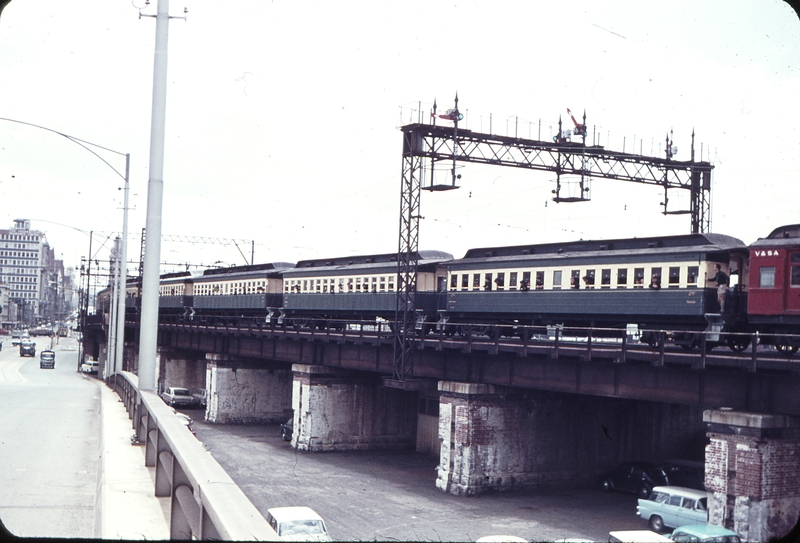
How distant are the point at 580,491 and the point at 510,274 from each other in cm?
882

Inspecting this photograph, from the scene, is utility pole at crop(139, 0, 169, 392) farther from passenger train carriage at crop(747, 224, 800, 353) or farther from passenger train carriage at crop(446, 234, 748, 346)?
passenger train carriage at crop(446, 234, 748, 346)

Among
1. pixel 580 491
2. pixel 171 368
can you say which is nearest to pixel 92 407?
pixel 580 491

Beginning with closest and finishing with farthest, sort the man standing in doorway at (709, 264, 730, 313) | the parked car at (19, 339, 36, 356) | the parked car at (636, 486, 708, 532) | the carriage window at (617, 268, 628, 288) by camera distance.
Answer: the parked car at (636, 486, 708, 532)
the man standing in doorway at (709, 264, 730, 313)
the carriage window at (617, 268, 628, 288)
the parked car at (19, 339, 36, 356)

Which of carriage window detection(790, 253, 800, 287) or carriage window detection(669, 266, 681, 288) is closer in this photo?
carriage window detection(790, 253, 800, 287)

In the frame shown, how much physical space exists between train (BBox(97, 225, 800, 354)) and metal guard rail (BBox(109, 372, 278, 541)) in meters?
13.8

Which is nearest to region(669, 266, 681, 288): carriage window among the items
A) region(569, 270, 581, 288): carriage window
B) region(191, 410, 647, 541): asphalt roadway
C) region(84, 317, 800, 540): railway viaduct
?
region(84, 317, 800, 540): railway viaduct

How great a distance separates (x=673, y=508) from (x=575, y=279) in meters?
9.06

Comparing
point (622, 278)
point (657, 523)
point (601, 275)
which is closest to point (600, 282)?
point (601, 275)

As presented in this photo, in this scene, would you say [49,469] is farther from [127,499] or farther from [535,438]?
[535,438]

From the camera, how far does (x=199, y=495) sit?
594 cm

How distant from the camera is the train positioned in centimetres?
2336

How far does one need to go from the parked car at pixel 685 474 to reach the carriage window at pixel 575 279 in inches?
345

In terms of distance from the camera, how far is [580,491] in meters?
31.2

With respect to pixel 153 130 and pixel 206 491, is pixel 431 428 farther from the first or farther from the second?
pixel 206 491
